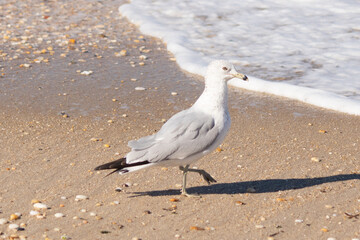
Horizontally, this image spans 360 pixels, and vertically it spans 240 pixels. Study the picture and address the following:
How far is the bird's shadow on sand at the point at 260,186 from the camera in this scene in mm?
4609

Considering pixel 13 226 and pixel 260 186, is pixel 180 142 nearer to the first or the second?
pixel 260 186

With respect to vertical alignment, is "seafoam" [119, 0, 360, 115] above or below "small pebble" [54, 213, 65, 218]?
below

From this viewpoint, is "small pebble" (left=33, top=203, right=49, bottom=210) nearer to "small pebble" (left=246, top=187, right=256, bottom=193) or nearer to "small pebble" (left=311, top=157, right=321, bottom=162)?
"small pebble" (left=246, top=187, right=256, bottom=193)

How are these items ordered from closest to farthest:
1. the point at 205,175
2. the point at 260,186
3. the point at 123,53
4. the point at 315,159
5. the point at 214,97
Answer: the point at 214,97 < the point at 205,175 < the point at 260,186 < the point at 315,159 < the point at 123,53

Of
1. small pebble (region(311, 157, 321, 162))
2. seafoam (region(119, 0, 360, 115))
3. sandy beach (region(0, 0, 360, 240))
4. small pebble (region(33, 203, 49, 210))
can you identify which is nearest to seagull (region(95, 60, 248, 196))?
sandy beach (region(0, 0, 360, 240))

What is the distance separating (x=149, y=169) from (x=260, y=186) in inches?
38.0

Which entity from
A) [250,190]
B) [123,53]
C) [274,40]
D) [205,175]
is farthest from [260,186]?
[274,40]

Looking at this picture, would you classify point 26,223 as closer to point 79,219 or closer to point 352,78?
point 79,219

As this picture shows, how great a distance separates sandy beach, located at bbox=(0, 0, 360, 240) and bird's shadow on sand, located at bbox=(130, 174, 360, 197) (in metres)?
0.02

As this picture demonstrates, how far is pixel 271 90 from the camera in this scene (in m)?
7.25

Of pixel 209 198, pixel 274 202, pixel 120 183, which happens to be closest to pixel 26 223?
pixel 120 183

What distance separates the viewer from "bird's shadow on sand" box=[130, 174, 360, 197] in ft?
15.1

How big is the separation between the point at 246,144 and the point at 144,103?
1.62 m

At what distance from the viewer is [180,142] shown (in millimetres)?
4281
